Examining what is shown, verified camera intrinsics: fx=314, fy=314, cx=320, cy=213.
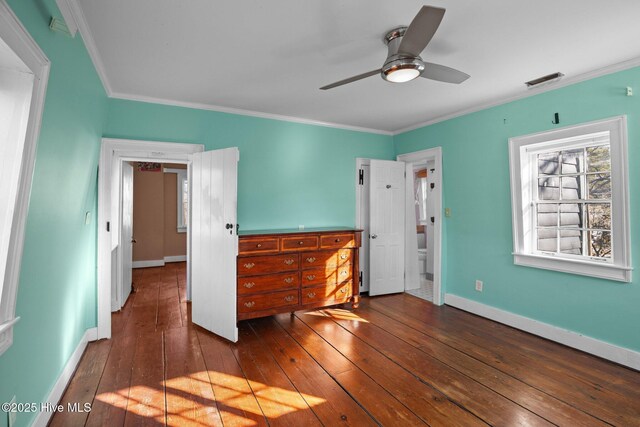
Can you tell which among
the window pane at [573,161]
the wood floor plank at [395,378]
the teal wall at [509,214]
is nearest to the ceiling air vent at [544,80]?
the teal wall at [509,214]

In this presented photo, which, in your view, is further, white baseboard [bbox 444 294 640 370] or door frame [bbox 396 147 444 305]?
door frame [bbox 396 147 444 305]

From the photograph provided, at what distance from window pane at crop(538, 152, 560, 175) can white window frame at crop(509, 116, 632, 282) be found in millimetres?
71

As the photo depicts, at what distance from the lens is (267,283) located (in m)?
3.35

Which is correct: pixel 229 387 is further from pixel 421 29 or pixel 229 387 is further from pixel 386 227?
pixel 386 227

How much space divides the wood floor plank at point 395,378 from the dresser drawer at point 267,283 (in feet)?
1.69

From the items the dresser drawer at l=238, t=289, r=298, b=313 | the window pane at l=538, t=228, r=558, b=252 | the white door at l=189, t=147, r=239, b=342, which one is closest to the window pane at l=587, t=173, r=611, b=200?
the window pane at l=538, t=228, r=558, b=252

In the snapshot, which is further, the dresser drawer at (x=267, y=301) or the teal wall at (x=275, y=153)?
the teal wall at (x=275, y=153)

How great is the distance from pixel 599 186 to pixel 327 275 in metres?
2.78

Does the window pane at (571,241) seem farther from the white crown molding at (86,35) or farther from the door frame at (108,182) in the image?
the white crown molding at (86,35)

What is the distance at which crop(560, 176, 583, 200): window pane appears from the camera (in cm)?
300

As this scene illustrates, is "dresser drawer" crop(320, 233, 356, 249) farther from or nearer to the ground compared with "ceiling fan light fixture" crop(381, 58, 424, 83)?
nearer to the ground

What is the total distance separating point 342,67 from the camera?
104 inches

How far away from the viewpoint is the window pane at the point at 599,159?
278cm

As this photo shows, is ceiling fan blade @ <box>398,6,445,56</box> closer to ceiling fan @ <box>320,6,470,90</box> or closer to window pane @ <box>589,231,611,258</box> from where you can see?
ceiling fan @ <box>320,6,470,90</box>
